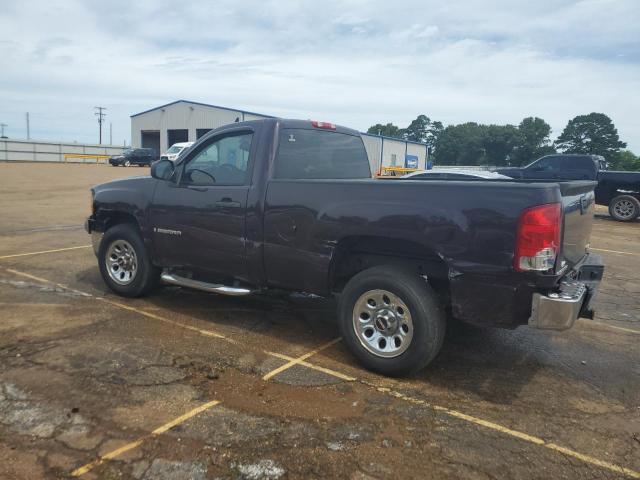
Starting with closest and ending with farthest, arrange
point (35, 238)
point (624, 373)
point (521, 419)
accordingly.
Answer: point (521, 419) < point (624, 373) < point (35, 238)

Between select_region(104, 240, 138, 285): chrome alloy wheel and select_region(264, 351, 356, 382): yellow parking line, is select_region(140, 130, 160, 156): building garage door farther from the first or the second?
select_region(264, 351, 356, 382): yellow parking line

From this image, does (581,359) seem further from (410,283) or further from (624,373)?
(410,283)

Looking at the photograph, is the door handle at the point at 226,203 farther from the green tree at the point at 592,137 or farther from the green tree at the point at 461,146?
the green tree at the point at 461,146

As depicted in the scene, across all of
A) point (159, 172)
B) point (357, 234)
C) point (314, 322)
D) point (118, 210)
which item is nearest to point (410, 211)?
point (357, 234)

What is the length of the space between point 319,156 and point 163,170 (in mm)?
1598

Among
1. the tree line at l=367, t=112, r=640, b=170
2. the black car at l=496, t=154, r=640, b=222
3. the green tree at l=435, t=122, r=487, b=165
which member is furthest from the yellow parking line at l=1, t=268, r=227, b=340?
the green tree at l=435, t=122, r=487, b=165

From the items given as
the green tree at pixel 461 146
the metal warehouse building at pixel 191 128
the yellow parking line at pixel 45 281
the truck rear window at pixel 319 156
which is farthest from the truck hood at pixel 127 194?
the green tree at pixel 461 146

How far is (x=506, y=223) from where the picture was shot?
11.1ft

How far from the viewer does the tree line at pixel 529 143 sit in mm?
87812

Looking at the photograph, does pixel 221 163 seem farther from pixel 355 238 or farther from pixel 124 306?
pixel 124 306

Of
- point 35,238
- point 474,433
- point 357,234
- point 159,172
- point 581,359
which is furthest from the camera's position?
point 35,238

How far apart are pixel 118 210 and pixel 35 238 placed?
478 centimetres

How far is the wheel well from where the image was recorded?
12.8 feet

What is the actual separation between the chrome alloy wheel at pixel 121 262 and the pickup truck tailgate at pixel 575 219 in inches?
167
